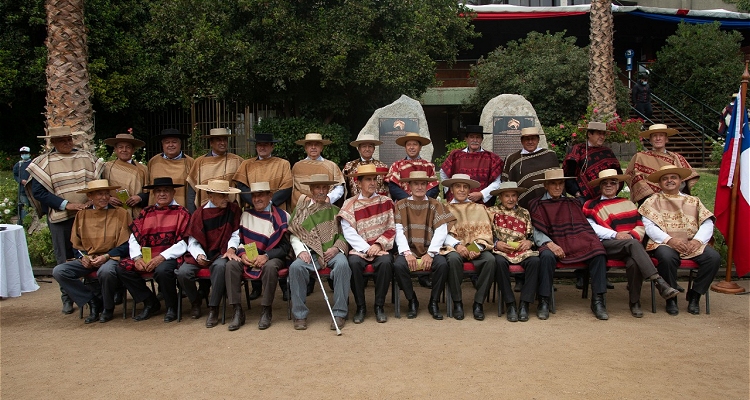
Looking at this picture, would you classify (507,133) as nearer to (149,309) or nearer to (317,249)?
(317,249)

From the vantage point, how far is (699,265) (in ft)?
20.0

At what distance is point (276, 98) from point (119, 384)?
32.5ft

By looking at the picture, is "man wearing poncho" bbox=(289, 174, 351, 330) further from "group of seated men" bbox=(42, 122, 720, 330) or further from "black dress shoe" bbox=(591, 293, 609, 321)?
"black dress shoe" bbox=(591, 293, 609, 321)

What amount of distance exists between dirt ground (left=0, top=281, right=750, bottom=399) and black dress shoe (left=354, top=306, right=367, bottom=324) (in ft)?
0.24

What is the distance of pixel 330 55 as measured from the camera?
11945mm

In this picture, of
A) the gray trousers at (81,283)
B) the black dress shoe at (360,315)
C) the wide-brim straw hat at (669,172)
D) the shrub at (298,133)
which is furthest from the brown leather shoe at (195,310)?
the shrub at (298,133)

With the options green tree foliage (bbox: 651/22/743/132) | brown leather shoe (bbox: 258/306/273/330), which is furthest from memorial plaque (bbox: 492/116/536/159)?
green tree foliage (bbox: 651/22/743/132)

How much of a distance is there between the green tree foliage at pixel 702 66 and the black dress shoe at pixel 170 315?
15863mm

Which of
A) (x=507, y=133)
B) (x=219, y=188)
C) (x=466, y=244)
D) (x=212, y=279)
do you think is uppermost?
(x=507, y=133)

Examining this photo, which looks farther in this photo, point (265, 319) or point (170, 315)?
point (170, 315)

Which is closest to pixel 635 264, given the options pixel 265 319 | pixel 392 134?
pixel 265 319

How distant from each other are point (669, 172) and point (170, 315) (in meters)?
5.27

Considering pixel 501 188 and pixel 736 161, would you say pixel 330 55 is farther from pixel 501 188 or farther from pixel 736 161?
pixel 736 161

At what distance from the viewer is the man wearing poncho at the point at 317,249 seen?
5.82 m
